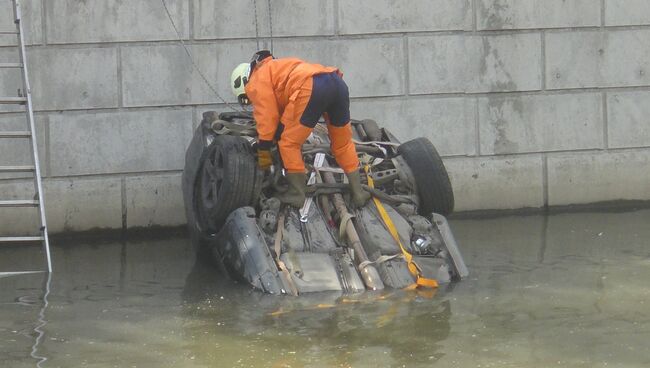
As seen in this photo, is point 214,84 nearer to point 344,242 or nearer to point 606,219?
point 344,242

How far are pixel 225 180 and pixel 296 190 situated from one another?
533mm

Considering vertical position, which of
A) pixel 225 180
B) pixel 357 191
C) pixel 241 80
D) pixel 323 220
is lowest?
pixel 323 220

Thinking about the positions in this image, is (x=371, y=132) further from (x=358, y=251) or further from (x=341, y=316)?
(x=341, y=316)

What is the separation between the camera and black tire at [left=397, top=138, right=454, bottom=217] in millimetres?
8039

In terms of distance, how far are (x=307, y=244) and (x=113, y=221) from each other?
291 cm

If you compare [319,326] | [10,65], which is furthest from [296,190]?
[10,65]

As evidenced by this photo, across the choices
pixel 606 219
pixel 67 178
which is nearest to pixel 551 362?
pixel 606 219

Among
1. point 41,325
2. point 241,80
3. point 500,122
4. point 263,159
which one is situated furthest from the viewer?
point 500,122

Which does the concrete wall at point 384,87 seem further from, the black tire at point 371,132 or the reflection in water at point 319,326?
the reflection in water at point 319,326

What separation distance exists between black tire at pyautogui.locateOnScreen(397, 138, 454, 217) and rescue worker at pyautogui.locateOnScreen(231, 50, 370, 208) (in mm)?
488

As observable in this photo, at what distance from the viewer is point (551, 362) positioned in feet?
17.9

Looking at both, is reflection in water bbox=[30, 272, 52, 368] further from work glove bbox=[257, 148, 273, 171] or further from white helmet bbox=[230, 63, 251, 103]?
white helmet bbox=[230, 63, 251, 103]

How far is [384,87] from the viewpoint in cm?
1020

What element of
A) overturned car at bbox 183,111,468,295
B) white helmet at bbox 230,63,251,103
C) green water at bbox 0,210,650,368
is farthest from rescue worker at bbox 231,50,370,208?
green water at bbox 0,210,650,368
